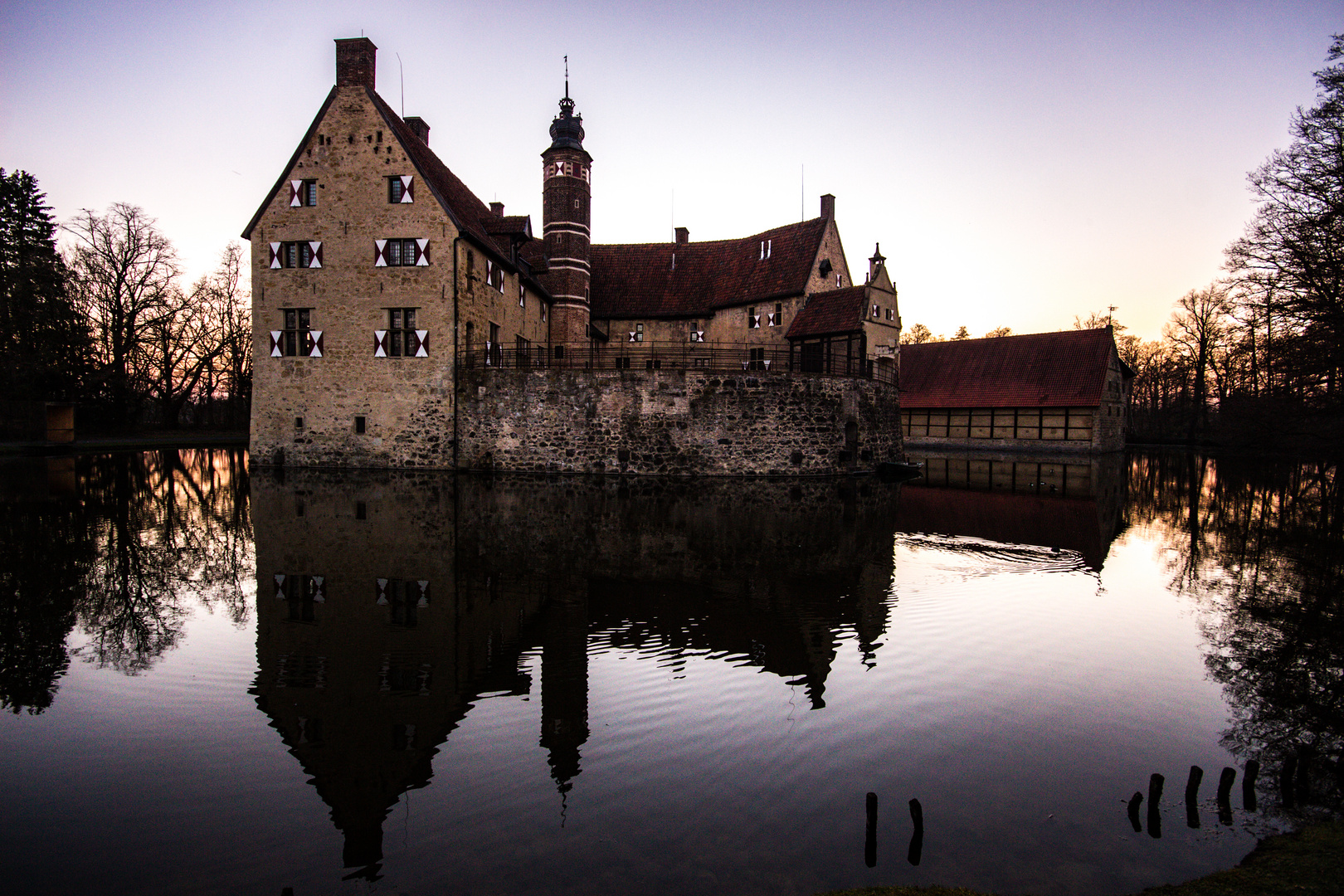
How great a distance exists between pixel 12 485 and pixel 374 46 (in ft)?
57.7

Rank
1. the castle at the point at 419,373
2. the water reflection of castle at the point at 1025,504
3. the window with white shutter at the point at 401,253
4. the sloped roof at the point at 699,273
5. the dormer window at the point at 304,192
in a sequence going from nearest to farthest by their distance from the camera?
1. the water reflection of castle at the point at 1025,504
2. the window with white shutter at the point at 401,253
3. the castle at the point at 419,373
4. the dormer window at the point at 304,192
5. the sloped roof at the point at 699,273

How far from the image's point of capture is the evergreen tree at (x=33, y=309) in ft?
118

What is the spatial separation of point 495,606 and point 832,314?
26.3 m

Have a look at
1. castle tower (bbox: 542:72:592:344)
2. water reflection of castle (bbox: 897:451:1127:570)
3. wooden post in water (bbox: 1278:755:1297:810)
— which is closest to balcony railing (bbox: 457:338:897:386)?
castle tower (bbox: 542:72:592:344)

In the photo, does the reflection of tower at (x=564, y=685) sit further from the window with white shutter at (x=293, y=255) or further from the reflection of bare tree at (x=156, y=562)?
the window with white shutter at (x=293, y=255)

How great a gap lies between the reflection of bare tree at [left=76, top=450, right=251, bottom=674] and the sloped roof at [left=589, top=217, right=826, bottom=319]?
21621mm

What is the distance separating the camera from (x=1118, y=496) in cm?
2156

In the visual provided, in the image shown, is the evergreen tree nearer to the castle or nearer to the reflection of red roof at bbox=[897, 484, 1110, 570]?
the castle

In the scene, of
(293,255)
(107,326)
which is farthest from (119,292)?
(293,255)

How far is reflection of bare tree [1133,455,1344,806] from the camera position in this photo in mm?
5492

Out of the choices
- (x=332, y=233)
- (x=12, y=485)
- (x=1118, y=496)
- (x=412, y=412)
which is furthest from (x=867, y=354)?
(x=12, y=485)

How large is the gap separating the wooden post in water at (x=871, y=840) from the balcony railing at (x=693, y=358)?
21542 millimetres

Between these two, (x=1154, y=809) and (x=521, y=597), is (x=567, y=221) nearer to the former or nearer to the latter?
(x=521, y=597)

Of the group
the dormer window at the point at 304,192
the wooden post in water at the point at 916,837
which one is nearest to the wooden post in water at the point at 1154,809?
the wooden post in water at the point at 916,837
